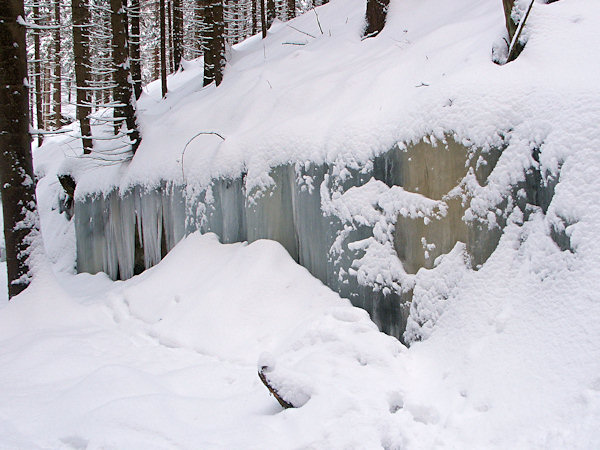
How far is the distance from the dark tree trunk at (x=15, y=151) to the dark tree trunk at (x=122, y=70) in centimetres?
240

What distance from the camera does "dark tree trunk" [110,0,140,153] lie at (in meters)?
7.49

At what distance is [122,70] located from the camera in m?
7.68

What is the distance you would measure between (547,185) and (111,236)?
690 centimetres

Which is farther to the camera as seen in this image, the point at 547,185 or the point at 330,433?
the point at 547,185

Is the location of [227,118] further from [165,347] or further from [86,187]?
[86,187]

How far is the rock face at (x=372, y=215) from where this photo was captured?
10.0ft

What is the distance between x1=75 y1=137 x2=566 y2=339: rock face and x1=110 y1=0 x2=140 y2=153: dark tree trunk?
2.87 m

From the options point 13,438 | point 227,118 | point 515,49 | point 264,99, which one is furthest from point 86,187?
point 515,49

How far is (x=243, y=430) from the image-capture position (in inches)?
93.4

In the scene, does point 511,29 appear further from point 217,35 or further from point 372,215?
point 217,35

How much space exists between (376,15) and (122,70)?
13.8ft

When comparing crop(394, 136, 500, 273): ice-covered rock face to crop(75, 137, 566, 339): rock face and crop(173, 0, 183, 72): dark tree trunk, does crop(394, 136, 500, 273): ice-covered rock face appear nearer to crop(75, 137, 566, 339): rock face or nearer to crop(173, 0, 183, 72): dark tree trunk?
crop(75, 137, 566, 339): rock face

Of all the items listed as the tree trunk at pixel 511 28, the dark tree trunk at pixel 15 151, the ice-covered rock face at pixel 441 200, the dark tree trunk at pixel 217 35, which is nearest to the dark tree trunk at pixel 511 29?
the tree trunk at pixel 511 28

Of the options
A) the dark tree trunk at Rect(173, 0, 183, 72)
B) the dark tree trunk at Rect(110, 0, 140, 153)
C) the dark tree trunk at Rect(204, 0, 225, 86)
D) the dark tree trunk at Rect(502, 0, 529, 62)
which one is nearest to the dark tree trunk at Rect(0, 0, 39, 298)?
the dark tree trunk at Rect(110, 0, 140, 153)
